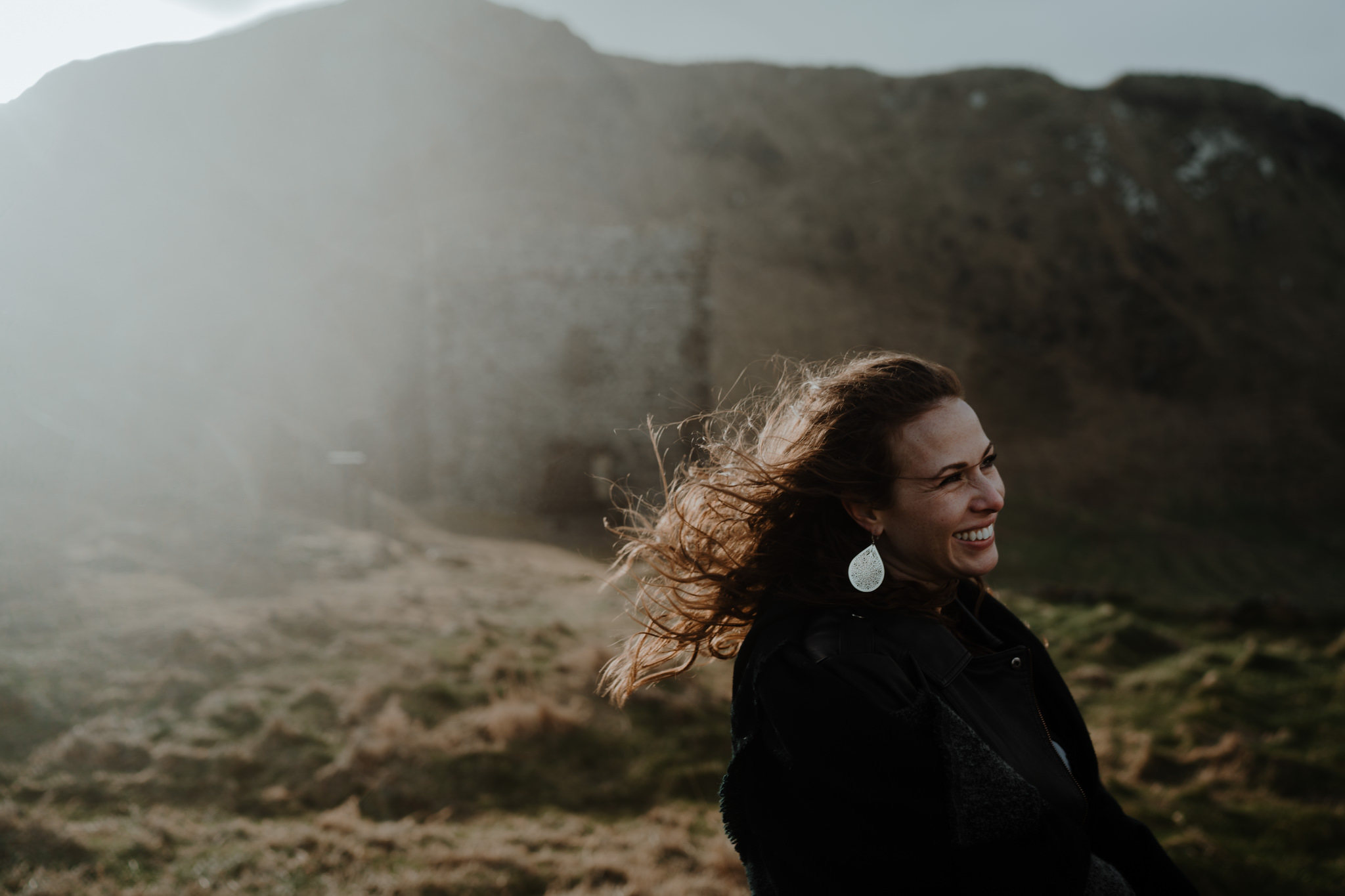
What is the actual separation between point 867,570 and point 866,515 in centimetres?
20

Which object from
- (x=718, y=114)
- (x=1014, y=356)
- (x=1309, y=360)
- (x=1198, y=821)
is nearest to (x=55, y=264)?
(x=1198, y=821)

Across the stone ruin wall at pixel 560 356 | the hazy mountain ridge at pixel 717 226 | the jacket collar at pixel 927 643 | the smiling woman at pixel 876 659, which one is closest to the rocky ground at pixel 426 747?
the hazy mountain ridge at pixel 717 226

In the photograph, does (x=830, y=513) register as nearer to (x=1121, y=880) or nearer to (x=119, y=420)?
(x=1121, y=880)

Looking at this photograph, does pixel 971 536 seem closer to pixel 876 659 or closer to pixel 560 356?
pixel 876 659

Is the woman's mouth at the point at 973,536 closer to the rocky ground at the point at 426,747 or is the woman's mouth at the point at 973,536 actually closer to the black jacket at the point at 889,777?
the black jacket at the point at 889,777

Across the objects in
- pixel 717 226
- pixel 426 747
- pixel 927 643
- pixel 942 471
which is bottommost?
pixel 426 747

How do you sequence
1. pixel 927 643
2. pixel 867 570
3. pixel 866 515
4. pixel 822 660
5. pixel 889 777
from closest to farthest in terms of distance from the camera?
pixel 889 777 → pixel 822 660 → pixel 927 643 → pixel 867 570 → pixel 866 515

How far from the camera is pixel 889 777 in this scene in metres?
1.56

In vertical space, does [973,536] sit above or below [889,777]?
above

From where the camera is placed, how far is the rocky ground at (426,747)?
3.53 metres

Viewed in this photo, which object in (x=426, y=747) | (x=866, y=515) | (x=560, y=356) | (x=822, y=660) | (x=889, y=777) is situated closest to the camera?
(x=889, y=777)

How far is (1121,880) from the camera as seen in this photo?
1781 millimetres

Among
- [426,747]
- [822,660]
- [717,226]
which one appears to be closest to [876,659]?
[822,660]

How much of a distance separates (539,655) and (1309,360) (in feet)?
134
